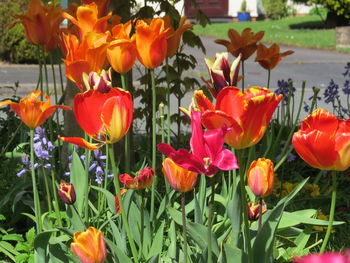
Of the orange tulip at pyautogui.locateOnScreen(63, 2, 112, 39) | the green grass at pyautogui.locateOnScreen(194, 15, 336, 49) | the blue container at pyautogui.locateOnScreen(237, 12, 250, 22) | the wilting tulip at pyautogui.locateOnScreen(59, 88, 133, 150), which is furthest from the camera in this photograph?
the blue container at pyautogui.locateOnScreen(237, 12, 250, 22)

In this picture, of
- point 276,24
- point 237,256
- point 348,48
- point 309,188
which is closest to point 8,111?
point 309,188

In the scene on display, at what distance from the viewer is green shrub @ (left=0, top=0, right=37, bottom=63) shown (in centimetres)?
1461

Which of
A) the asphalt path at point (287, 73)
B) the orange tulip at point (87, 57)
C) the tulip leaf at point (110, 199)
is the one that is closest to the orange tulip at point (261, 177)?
the orange tulip at point (87, 57)

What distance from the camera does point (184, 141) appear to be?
18.3 ft

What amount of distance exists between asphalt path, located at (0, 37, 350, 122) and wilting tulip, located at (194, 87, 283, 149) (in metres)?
7.46

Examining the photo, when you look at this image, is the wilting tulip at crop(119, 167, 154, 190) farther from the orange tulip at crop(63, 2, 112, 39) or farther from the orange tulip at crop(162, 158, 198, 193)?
the orange tulip at crop(63, 2, 112, 39)

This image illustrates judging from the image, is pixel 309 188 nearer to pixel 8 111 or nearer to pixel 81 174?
pixel 81 174

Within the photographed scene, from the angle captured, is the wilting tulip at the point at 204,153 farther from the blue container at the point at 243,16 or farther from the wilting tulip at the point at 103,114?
the blue container at the point at 243,16

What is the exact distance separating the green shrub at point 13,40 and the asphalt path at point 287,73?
34 centimetres

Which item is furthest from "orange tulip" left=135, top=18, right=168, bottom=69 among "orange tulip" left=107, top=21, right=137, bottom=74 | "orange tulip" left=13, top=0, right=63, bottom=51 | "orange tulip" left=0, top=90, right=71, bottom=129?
"orange tulip" left=13, top=0, right=63, bottom=51

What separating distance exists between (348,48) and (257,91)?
18.0 metres

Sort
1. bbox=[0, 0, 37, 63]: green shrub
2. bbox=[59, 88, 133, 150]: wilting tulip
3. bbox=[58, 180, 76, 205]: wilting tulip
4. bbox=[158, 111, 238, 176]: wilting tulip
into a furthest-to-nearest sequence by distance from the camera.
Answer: bbox=[0, 0, 37, 63]: green shrub
bbox=[58, 180, 76, 205]: wilting tulip
bbox=[59, 88, 133, 150]: wilting tulip
bbox=[158, 111, 238, 176]: wilting tulip

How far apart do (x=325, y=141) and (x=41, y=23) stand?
154cm

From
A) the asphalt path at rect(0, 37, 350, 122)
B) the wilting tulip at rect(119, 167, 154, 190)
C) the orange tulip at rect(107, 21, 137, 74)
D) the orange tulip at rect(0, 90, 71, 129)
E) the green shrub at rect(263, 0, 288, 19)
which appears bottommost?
the asphalt path at rect(0, 37, 350, 122)
